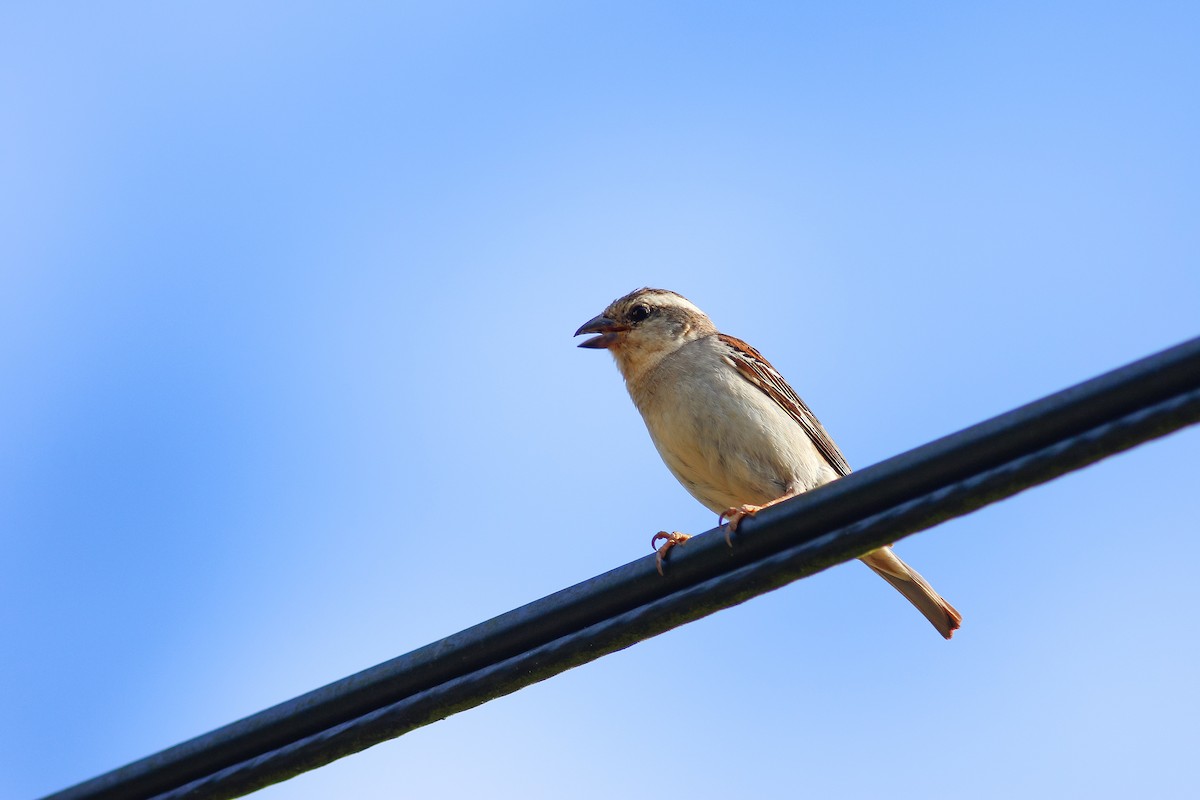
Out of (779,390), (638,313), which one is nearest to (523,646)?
(779,390)

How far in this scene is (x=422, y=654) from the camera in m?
3.96

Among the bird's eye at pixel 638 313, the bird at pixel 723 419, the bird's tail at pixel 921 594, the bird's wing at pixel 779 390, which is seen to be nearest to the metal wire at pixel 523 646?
the bird at pixel 723 419

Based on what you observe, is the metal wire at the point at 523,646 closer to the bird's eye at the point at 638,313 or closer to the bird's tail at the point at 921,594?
the bird's tail at the point at 921,594

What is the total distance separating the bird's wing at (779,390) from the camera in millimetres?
8164

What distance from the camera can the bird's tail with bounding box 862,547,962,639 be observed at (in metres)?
8.23

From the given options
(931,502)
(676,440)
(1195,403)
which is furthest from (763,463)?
(1195,403)

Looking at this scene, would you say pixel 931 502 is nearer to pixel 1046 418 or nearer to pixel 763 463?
pixel 1046 418

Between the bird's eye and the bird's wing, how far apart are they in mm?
613

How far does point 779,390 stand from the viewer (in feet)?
27.5

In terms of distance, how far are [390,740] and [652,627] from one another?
2.82ft

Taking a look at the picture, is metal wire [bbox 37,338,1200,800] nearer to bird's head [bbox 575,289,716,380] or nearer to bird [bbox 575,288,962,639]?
bird [bbox 575,288,962,639]

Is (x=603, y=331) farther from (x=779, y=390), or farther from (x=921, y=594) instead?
(x=921, y=594)

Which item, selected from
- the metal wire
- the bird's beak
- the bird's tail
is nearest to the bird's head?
the bird's beak

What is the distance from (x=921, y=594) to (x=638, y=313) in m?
2.56
